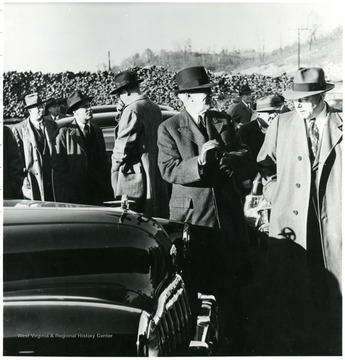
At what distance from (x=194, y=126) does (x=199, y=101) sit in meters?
0.15

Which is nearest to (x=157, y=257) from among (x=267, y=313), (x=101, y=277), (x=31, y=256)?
(x=101, y=277)

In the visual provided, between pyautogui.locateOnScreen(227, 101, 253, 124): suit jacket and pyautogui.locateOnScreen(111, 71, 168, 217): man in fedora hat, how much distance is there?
2.17ft

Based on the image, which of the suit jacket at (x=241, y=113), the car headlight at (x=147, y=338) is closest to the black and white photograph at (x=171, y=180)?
the car headlight at (x=147, y=338)

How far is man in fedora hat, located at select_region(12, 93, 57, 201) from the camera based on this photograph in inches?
138

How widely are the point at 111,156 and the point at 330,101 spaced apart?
1671mm

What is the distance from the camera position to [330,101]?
3170mm

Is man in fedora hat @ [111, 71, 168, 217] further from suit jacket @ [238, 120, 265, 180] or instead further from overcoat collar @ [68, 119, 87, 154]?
suit jacket @ [238, 120, 265, 180]

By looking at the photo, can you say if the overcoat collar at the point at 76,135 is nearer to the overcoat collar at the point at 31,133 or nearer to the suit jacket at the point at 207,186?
the overcoat collar at the point at 31,133

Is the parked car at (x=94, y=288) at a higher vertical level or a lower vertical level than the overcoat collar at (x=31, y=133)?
lower

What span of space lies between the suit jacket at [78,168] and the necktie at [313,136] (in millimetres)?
1587

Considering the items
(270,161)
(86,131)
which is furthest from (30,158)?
(270,161)

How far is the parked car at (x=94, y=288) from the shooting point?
1979mm

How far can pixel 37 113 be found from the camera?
3.67 metres

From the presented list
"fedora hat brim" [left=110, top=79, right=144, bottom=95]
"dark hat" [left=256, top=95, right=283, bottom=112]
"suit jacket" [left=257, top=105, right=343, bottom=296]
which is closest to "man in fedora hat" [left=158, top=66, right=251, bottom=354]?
"suit jacket" [left=257, top=105, right=343, bottom=296]
